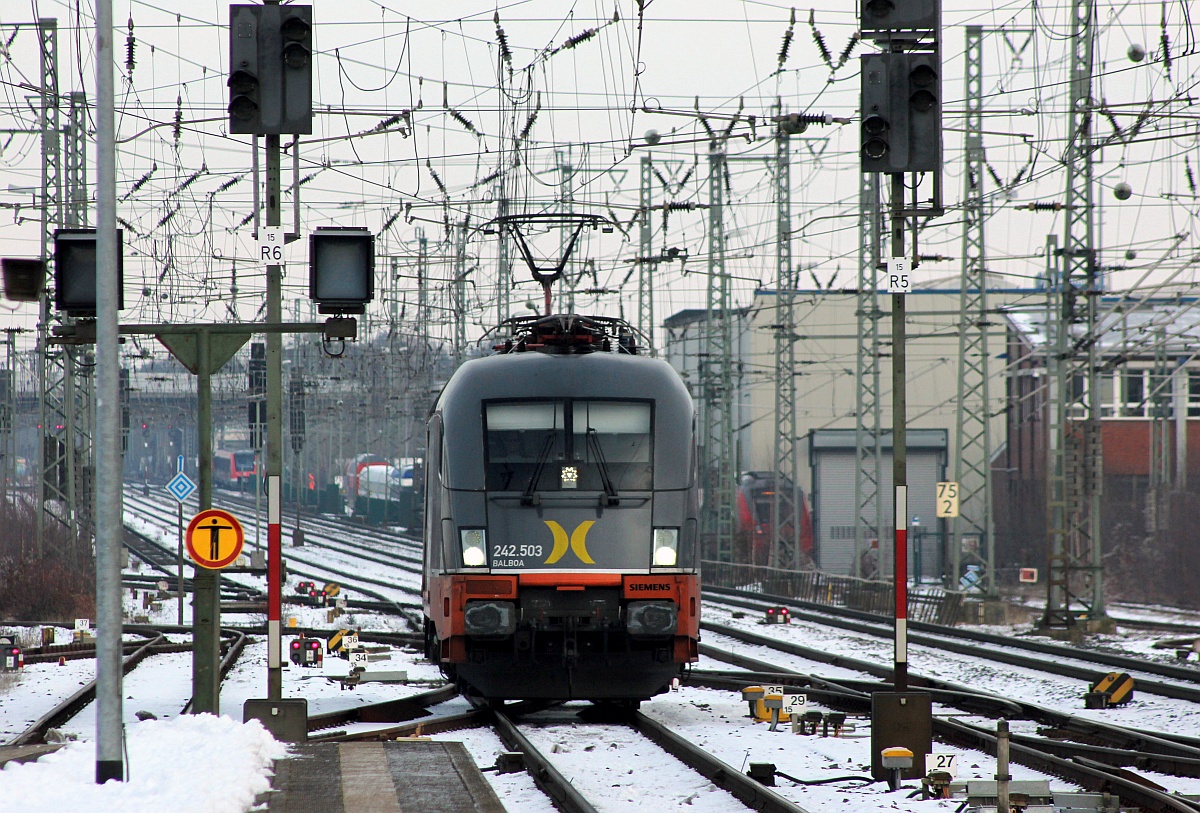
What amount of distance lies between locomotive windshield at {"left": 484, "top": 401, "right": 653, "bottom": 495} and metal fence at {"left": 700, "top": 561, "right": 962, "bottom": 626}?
46.1 ft

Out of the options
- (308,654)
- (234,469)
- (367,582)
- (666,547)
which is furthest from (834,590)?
(234,469)

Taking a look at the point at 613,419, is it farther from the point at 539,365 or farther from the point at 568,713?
the point at 568,713

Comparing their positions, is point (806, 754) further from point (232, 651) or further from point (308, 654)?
point (232, 651)

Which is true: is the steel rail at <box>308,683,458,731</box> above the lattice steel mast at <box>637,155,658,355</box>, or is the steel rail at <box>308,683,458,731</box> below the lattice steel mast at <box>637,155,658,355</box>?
below

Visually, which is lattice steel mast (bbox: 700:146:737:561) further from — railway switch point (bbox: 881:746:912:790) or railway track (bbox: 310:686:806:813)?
railway switch point (bbox: 881:746:912:790)

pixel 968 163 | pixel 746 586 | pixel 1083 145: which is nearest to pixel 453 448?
pixel 1083 145

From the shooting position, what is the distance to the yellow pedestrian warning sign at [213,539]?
11375 mm

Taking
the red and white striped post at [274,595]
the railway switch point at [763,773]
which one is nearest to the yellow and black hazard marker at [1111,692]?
the railway switch point at [763,773]

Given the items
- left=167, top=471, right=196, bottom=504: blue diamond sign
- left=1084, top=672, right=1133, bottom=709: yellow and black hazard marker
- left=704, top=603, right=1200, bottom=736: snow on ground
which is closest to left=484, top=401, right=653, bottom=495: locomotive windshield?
left=704, top=603, right=1200, bottom=736: snow on ground

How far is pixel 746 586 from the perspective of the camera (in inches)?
1585

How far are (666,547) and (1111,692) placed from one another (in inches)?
239

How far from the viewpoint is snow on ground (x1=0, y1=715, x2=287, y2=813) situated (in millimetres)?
7895

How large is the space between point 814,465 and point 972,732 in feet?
127

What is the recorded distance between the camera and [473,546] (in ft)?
44.1
